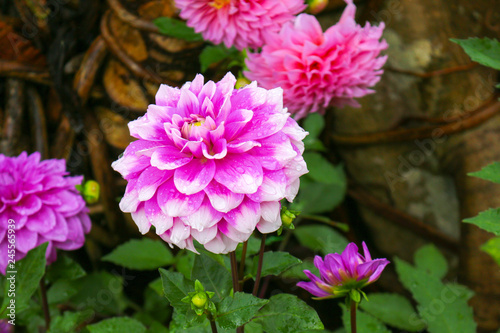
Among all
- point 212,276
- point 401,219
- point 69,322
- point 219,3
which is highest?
point 219,3

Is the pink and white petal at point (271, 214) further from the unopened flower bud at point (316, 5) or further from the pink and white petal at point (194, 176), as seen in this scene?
the unopened flower bud at point (316, 5)

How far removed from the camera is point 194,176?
52cm

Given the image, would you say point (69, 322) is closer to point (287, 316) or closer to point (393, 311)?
point (287, 316)

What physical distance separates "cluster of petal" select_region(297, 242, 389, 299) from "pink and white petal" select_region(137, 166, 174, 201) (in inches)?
8.8

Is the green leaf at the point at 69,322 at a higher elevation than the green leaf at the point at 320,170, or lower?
lower

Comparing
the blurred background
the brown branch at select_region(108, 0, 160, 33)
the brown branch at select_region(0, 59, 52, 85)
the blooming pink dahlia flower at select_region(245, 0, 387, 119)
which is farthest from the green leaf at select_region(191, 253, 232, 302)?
the brown branch at select_region(0, 59, 52, 85)

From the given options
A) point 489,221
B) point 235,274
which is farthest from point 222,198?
point 489,221

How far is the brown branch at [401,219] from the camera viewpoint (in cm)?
123

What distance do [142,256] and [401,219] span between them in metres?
0.70

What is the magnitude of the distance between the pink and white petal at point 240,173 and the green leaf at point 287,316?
193mm

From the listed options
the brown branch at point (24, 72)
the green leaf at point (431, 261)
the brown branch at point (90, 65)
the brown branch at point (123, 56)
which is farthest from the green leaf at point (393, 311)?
the brown branch at point (24, 72)

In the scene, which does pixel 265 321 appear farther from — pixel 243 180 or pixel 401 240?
pixel 401 240

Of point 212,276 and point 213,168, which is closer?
point 213,168

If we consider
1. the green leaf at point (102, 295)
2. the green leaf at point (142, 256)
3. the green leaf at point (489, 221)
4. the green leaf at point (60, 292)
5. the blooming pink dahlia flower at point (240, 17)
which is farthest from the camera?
the green leaf at point (102, 295)
